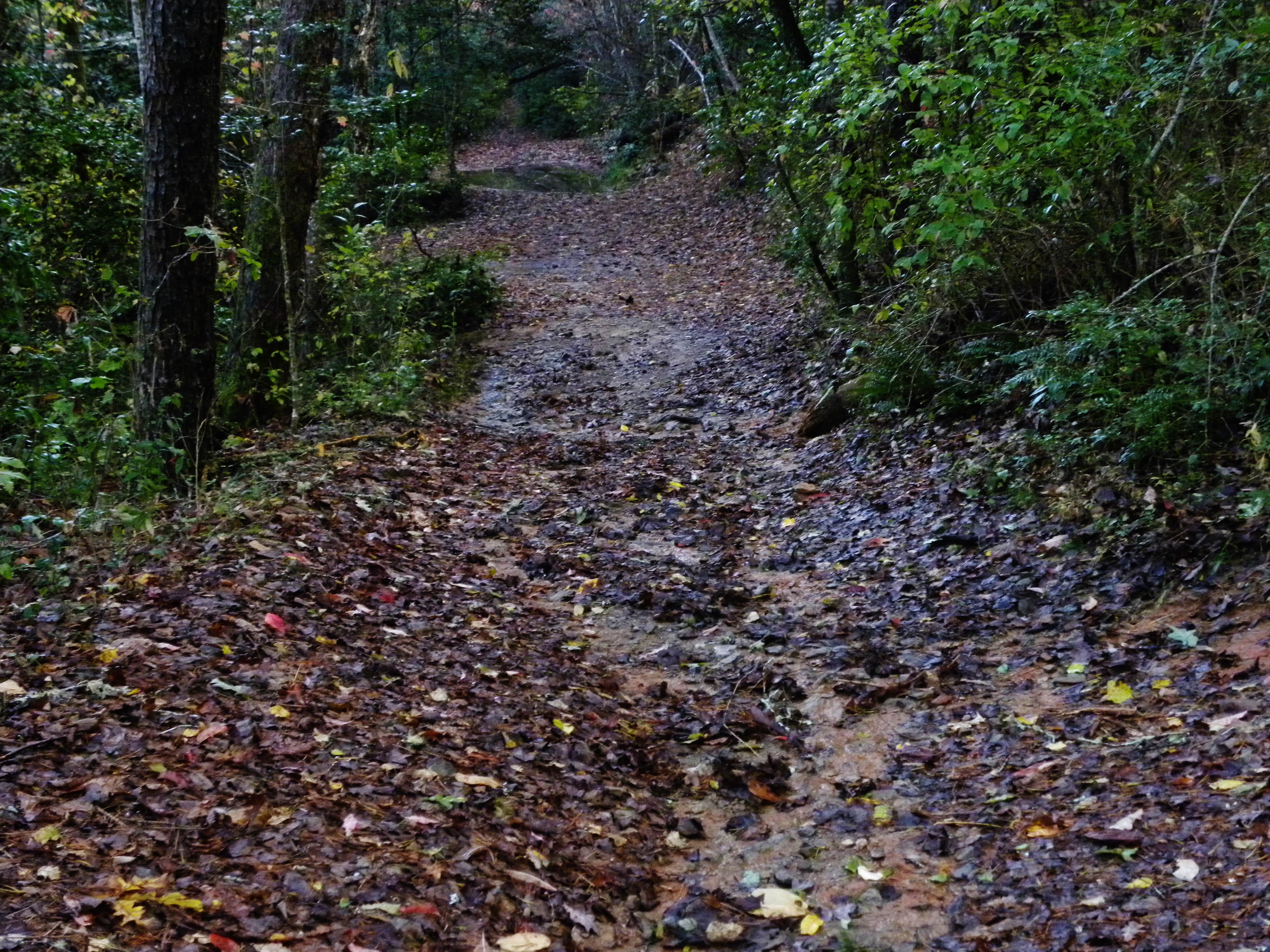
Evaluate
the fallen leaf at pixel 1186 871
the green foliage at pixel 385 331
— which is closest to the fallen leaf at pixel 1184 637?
the fallen leaf at pixel 1186 871

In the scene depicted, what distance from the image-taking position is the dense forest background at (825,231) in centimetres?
A: 578

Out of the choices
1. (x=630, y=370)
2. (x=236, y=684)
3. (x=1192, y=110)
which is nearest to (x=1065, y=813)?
(x=236, y=684)

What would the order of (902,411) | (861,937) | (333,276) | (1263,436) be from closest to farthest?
(861,937) → (1263,436) → (902,411) → (333,276)

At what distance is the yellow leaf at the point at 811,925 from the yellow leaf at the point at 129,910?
1995mm

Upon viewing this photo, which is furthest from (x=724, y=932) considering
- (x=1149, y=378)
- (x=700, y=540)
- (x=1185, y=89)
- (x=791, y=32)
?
(x=791, y=32)

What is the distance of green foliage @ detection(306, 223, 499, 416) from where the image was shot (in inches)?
380

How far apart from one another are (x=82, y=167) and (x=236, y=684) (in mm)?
7508

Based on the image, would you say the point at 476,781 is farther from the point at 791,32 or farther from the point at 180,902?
the point at 791,32

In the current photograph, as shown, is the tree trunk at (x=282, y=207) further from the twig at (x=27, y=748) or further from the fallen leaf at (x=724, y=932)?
the fallen leaf at (x=724, y=932)

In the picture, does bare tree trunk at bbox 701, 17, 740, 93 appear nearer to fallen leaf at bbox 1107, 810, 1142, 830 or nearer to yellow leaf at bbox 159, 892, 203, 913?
fallen leaf at bbox 1107, 810, 1142, 830

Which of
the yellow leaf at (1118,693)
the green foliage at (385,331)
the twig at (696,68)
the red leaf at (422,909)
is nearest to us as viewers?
the red leaf at (422,909)

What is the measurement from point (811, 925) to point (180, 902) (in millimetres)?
1947

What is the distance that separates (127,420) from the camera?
6773 millimetres

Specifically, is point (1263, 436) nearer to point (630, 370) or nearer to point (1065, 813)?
point (1065, 813)
